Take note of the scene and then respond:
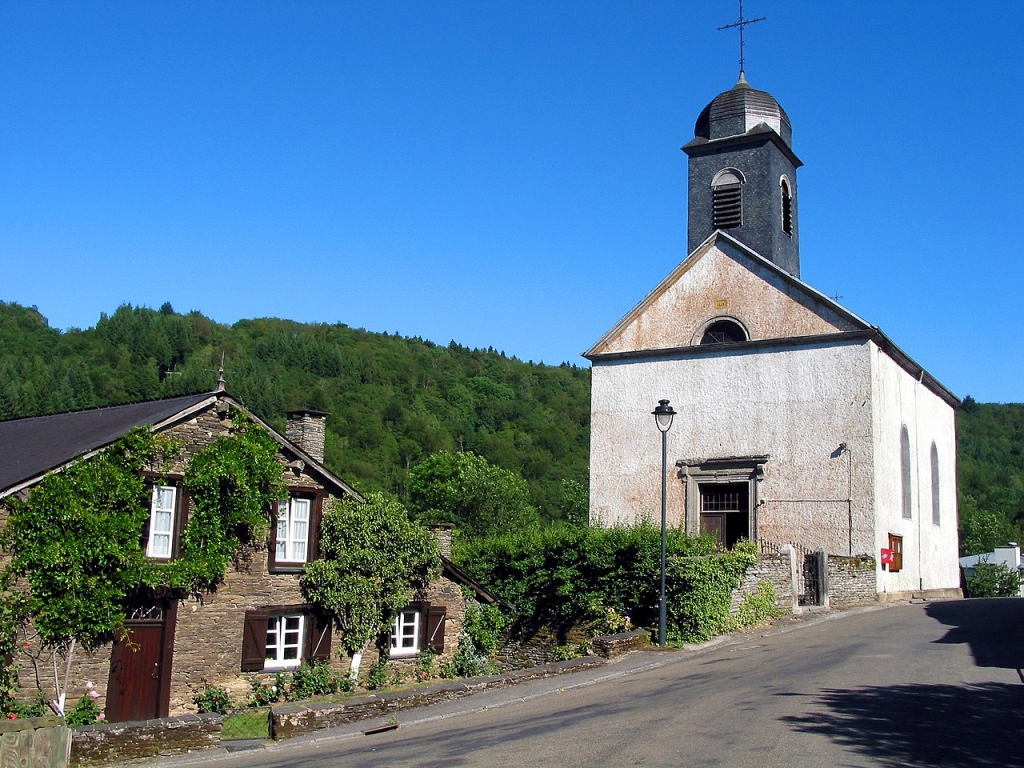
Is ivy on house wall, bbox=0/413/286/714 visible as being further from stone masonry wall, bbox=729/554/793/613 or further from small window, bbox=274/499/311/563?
stone masonry wall, bbox=729/554/793/613

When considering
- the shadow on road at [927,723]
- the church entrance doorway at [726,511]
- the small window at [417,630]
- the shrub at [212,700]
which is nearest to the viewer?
the shadow on road at [927,723]

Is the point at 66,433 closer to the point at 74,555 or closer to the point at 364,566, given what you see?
the point at 74,555

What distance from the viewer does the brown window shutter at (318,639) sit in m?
21.6

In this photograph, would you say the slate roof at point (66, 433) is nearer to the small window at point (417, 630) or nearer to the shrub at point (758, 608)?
the small window at point (417, 630)

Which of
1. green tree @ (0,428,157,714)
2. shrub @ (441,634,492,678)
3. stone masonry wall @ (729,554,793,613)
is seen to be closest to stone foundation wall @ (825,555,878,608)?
stone masonry wall @ (729,554,793,613)

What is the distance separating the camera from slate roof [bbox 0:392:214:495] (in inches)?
735

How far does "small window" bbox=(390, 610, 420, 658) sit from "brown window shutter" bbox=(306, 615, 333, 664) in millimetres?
1834

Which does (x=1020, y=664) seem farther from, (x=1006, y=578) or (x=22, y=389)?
(x=22, y=389)

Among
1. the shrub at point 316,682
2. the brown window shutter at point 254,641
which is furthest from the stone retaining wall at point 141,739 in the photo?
the shrub at point 316,682

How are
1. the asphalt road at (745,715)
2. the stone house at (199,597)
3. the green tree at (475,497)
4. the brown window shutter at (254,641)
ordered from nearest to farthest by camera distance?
the asphalt road at (745,715) → the stone house at (199,597) → the brown window shutter at (254,641) → the green tree at (475,497)

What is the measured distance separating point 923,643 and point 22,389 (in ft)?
Answer: 196

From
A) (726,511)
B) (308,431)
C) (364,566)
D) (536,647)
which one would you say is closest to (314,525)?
(364,566)

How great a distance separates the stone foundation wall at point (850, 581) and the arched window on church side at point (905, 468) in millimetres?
4339

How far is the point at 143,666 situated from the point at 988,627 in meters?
17.1
